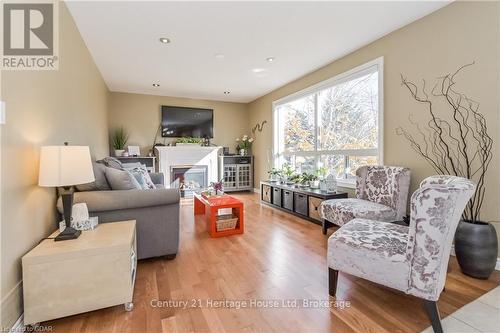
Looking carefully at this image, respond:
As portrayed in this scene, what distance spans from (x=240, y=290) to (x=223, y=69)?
3.46 m

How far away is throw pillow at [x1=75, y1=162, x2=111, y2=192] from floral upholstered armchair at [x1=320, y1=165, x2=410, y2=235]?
2.43 metres

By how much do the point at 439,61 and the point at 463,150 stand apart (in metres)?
0.96

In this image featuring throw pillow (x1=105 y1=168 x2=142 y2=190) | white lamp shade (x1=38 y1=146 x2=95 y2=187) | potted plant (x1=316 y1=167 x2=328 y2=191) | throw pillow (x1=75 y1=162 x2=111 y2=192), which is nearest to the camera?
white lamp shade (x1=38 y1=146 x2=95 y2=187)

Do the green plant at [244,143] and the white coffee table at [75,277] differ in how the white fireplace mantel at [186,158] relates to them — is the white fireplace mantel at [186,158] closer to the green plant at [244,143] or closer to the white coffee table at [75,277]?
the green plant at [244,143]

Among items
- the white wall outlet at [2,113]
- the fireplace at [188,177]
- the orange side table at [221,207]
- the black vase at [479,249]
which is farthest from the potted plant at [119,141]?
the black vase at [479,249]

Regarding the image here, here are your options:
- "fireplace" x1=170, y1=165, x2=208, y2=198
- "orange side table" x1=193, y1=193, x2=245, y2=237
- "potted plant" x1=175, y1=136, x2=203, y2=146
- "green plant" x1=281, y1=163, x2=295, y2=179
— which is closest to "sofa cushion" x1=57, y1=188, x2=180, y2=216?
"orange side table" x1=193, y1=193, x2=245, y2=237

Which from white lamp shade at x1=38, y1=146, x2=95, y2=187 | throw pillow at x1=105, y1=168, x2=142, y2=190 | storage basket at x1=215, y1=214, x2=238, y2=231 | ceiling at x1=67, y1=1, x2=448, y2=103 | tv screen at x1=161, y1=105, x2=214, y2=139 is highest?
ceiling at x1=67, y1=1, x2=448, y2=103

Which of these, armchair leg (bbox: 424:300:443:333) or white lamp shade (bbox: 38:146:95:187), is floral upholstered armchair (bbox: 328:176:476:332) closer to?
armchair leg (bbox: 424:300:443:333)

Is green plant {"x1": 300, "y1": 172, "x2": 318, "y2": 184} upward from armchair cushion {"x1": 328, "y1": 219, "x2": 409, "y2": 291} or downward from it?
upward

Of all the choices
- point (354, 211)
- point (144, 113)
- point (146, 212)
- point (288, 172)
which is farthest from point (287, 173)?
point (144, 113)

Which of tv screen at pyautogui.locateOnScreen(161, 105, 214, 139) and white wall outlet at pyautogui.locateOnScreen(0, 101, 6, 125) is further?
tv screen at pyautogui.locateOnScreen(161, 105, 214, 139)

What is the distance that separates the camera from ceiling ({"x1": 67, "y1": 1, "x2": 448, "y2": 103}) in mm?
2381

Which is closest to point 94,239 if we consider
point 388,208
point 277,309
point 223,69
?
point 277,309

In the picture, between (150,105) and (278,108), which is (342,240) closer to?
(278,108)
